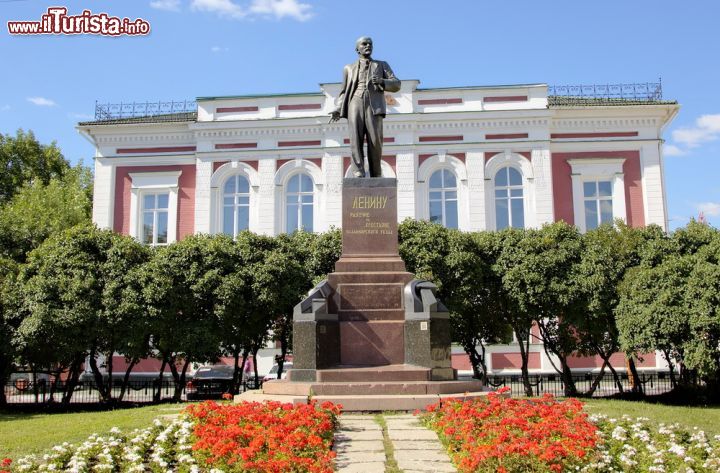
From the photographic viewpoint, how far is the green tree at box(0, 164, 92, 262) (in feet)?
80.7

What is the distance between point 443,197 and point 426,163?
1721 millimetres

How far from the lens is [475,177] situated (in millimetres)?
29656

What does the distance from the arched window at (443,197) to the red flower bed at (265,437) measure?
858 inches

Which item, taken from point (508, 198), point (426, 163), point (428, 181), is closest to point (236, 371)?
point (428, 181)

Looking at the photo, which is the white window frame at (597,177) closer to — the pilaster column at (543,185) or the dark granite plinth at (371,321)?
the pilaster column at (543,185)

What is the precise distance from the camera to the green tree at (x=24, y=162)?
1596 inches

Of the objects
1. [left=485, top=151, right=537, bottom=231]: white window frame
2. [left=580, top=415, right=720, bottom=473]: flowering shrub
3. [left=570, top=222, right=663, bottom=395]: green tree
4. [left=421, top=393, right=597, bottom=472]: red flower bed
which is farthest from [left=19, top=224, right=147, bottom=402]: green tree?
[left=485, top=151, right=537, bottom=231]: white window frame

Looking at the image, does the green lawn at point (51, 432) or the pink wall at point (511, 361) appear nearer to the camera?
the green lawn at point (51, 432)

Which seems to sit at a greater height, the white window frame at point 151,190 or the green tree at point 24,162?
the green tree at point 24,162

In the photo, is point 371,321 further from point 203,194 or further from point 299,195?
point 203,194

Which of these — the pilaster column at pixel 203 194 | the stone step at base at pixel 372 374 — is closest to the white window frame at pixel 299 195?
the pilaster column at pixel 203 194

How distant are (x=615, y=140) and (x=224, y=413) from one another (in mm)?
25933

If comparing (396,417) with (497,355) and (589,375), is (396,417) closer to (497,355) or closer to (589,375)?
(589,375)

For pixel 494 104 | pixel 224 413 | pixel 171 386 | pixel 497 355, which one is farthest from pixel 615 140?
pixel 224 413
